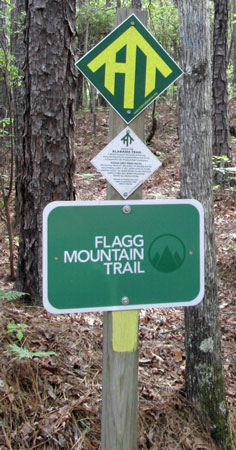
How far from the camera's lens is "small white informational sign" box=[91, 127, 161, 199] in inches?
75.3

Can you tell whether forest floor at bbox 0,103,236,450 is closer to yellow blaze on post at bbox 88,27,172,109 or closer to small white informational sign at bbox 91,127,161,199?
small white informational sign at bbox 91,127,161,199

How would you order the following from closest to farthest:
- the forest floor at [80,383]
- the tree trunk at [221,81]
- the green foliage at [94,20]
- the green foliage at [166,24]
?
the forest floor at [80,383] → the tree trunk at [221,81] → the green foliage at [166,24] → the green foliage at [94,20]

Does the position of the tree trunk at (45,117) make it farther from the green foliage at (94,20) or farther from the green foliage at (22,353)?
the green foliage at (94,20)

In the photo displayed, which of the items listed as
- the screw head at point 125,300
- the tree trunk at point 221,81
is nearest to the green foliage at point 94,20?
the tree trunk at point 221,81

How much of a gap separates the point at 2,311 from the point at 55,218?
208cm

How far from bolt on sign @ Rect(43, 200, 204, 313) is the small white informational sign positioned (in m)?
0.10

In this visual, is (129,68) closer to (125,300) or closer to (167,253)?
(167,253)

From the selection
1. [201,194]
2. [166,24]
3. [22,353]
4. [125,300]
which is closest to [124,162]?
[125,300]

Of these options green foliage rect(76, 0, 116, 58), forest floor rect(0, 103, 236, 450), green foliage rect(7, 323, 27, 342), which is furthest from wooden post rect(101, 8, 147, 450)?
green foliage rect(76, 0, 116, 58)

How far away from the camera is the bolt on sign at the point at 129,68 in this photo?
6.13ft

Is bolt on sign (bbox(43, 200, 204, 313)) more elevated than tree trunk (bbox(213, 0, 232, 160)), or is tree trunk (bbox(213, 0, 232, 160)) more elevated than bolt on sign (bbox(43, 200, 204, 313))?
tree trunk (bbox(213, 0, 232, 160))

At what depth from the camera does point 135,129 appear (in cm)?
196

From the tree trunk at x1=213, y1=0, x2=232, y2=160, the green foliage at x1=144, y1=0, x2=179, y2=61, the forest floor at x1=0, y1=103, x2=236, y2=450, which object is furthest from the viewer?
the green foliage at x1=144, y1=0, x2=179, y2=61

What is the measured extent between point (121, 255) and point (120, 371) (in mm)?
568
